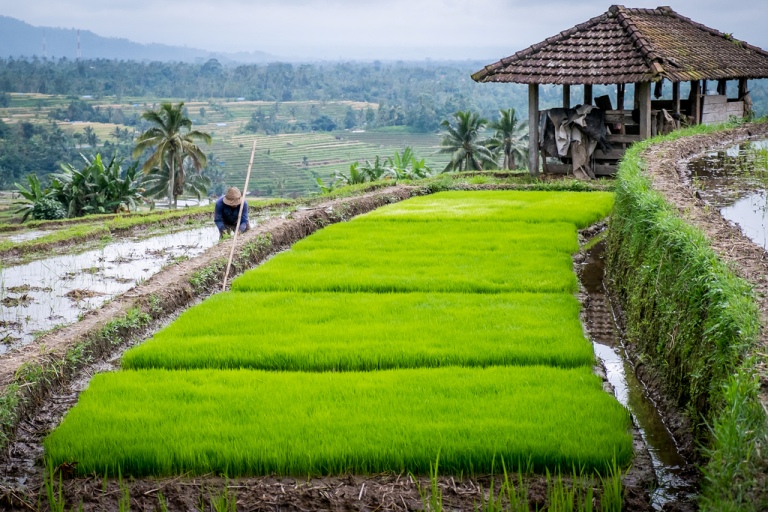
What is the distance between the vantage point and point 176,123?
34.7 metres

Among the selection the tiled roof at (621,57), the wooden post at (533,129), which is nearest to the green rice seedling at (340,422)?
the tiled roof at (621,57)

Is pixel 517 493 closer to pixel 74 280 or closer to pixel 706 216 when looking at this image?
pixel 706 216

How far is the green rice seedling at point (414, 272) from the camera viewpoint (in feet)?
24.6

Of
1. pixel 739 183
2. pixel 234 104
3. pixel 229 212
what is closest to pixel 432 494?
pixel 739 183

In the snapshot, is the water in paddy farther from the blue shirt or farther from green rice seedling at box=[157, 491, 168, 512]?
the blue shirt

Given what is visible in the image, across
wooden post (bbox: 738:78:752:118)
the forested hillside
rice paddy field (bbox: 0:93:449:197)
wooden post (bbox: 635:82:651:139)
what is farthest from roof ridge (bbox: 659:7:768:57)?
rice paddy field (bbox: 0:93:449:197)

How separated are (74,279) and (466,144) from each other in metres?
33.6

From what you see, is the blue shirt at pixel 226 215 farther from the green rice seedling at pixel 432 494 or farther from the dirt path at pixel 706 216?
the green rice seedling at pixel 432 494

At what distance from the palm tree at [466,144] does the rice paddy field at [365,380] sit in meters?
32.6

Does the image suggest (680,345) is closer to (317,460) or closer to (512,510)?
(512,510)

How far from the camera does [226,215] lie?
1050cm

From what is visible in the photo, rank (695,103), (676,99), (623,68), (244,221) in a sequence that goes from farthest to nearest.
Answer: (695,103), (676,99), (623,68), (244,221)

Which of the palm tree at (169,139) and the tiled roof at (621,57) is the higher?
the tiled roof at (621,57)

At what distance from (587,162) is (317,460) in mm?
12804
